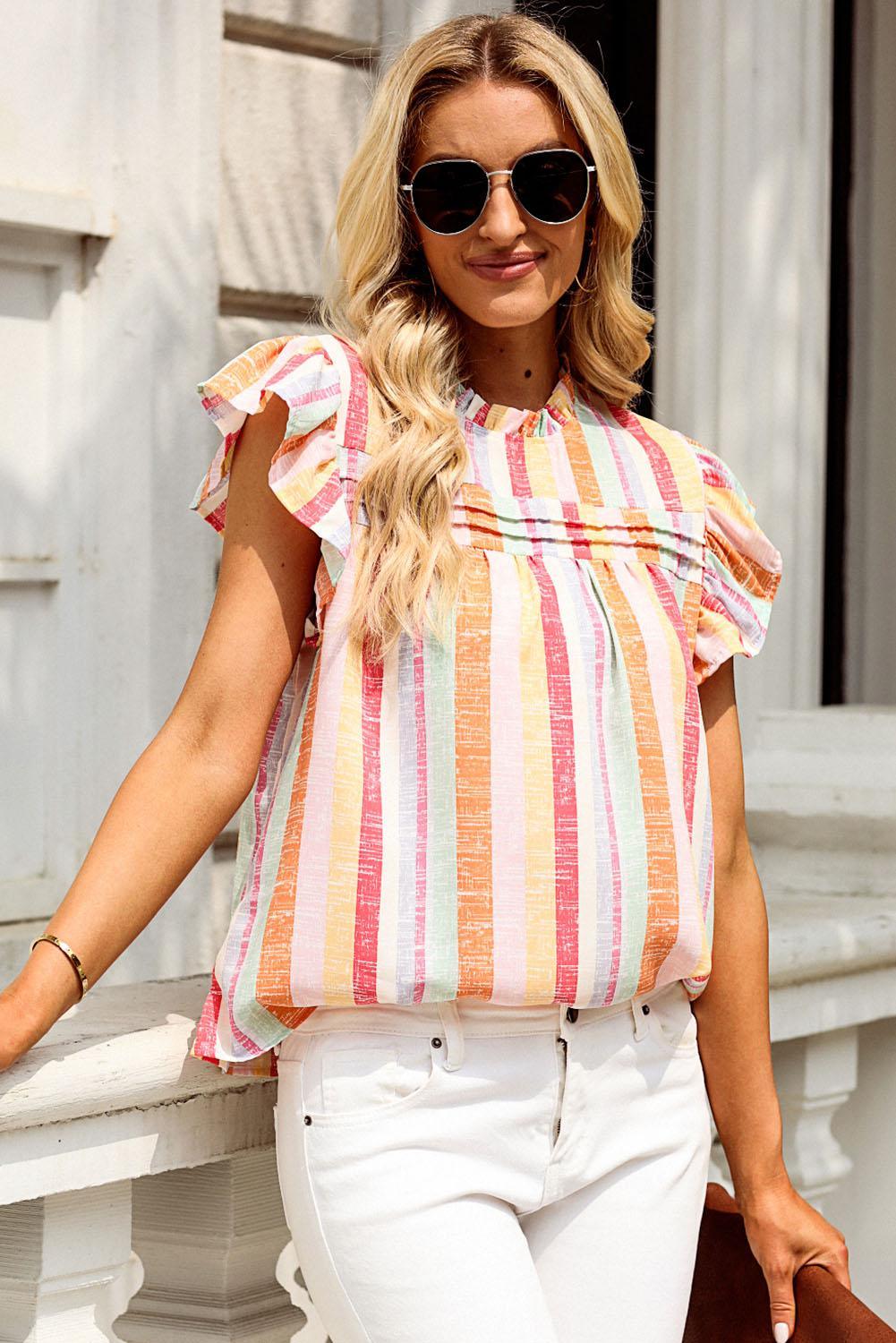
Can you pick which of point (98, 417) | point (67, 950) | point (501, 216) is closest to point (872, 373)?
point (98, 417)

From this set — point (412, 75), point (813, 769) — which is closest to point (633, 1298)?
point (412, 75)

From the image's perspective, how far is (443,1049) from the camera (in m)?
1.46

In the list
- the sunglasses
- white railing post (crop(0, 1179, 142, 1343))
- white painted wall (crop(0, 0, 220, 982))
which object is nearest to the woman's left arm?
the sunglasses

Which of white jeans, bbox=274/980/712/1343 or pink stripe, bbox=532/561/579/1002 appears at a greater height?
pink stripe, bbox=532/561/579/1002

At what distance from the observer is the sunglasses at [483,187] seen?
64.8 inches

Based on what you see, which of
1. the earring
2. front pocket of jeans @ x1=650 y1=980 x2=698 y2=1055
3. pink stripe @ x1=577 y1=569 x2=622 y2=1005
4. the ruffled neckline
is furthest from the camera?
the earring

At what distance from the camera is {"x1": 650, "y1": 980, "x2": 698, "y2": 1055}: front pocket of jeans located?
162 cm

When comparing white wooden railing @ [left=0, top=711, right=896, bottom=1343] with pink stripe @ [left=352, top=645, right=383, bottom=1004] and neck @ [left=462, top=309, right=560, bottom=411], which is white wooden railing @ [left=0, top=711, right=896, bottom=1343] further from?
neck @ [left=462, top=309, right=560, bottom=411]

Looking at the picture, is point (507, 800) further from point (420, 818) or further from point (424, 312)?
point (424, 312)

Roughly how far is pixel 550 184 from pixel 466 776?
61 centimetres

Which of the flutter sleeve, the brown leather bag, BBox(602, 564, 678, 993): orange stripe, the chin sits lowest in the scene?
the brown leather bag

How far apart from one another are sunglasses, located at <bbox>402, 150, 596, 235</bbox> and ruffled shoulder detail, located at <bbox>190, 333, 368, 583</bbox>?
0.18 metres

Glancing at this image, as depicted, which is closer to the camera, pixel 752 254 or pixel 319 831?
pixel 319 831

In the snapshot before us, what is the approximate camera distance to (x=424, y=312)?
173 cm
